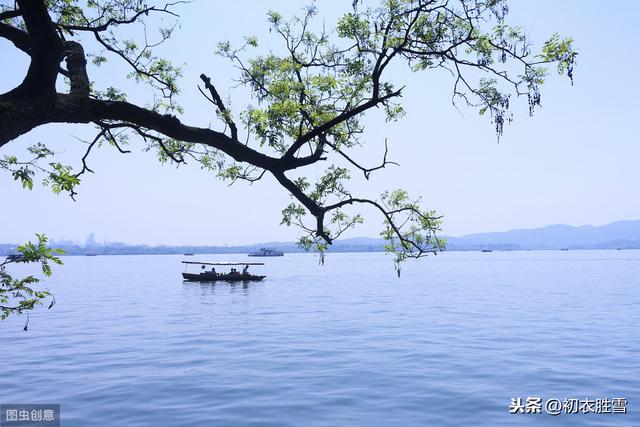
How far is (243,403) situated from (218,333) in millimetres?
17038

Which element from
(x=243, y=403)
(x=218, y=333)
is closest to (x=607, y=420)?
(x=243, y=403)

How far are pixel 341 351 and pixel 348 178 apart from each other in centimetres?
1591

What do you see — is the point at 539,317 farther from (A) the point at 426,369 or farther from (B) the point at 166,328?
(B) the point at 166,328

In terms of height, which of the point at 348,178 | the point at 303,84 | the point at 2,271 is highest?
the point at 303,84

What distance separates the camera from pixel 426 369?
21.4 m

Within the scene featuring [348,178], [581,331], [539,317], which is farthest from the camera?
[539,317]

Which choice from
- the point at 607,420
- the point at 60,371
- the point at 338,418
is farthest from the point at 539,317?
the point at 60,371

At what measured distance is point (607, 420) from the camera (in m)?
15.2

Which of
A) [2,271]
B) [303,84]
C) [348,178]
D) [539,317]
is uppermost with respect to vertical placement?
[303,84]

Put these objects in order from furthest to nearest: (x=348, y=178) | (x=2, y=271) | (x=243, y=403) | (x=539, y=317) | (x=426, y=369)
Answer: (x=539, y=317) < (x=426, y=369) < (x=243, y=403) < (x=348, y=178) < (x=2, y=271)

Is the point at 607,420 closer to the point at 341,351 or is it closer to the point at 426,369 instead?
the point at 426,369

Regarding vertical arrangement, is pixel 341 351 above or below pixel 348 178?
below

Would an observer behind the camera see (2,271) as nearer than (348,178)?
Yes

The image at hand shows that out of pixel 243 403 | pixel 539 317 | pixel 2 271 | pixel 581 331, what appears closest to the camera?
pixel 2 271
